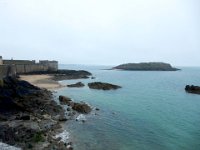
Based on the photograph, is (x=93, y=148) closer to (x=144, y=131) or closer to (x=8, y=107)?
(x=144, y=131)

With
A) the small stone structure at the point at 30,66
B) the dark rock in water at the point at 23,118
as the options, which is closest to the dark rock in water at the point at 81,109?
the dark rock in water at the point at 23,118

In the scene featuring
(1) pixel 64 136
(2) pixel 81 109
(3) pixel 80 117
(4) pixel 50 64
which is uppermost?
(4) pixel 50 64

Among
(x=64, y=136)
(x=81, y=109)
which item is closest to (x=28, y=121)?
(x=64, y=136)

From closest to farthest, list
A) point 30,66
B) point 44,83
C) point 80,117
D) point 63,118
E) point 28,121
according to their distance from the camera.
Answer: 1. point 28,121
2. point 63,118
3. point 80,117
4. point 44,83
5. point 30,66

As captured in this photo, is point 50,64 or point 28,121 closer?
point 28,121

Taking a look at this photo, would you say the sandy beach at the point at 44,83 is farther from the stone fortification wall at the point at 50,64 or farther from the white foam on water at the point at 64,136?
the white foam on water at the point at 64,136

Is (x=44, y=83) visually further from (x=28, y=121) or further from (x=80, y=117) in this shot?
(x=28, y=121)

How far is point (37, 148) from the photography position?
1800 centimetres

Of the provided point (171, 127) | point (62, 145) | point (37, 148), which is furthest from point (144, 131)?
point (37, 148)

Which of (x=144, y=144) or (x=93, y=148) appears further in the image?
(x=144, y=144)

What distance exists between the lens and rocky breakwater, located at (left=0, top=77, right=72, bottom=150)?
18.8m

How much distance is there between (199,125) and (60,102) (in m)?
17.4

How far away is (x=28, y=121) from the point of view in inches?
949

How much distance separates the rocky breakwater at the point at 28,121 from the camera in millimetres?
18812
